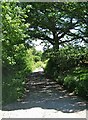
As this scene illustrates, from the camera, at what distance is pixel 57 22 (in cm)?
2419

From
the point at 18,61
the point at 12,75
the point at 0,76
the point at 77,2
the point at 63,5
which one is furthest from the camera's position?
the point at 63,5

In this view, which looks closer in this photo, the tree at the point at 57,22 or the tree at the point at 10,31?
the tree at the point at 10,31

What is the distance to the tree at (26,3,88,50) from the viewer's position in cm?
2080

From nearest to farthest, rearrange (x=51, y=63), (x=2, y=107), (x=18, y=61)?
(x=2, y=107)
(x=18, y=61)
(x=51, y=63)

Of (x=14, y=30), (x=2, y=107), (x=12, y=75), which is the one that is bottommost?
(x=2, y=107)

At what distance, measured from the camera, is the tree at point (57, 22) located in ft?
68.2

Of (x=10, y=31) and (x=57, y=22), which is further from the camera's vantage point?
(x=57, y=22)

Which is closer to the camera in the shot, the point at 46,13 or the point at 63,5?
the point at 63,5

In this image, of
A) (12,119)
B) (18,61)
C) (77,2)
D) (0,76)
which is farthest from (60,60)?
(12,119)

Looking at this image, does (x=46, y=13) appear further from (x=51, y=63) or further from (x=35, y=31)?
(x=51, y=63)

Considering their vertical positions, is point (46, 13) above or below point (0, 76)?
above

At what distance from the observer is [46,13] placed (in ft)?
75.2

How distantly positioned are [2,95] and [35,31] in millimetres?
13196

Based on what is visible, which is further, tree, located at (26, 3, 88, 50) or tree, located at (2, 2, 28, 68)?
tree, located at (26, 3, 88, 50)
